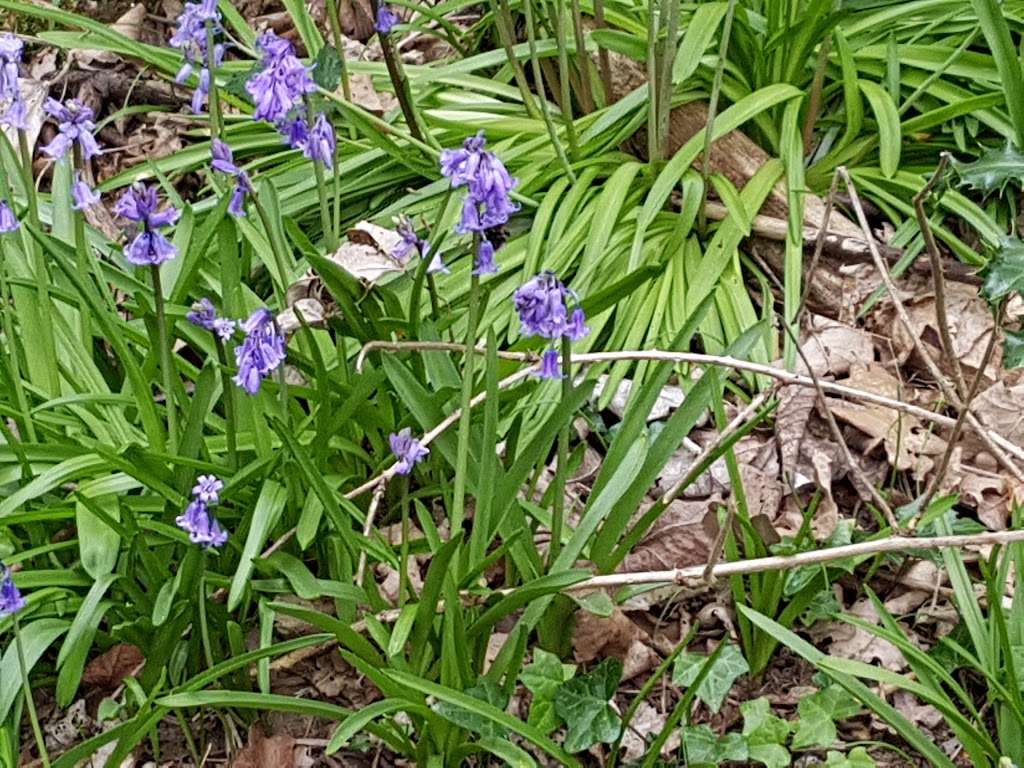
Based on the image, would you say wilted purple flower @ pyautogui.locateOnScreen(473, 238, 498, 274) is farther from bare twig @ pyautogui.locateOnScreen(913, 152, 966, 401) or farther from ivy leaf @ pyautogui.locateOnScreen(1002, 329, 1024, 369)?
ivy leaf @ pyautogui.locateOnScreen(1002, 329, 1024, 369)

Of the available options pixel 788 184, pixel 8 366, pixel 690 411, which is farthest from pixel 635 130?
pixel 8 366

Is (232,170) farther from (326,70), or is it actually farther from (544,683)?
(544,683)

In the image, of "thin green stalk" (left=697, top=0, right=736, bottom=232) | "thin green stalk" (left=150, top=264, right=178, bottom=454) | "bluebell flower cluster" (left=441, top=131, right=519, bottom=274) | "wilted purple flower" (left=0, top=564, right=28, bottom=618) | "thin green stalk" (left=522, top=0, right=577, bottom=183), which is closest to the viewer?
"bluebell flower cluster" (left=441, top=131, right=519, bottom=274)

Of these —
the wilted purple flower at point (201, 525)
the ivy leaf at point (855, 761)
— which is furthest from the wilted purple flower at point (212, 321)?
the ivy leaf at point (855, 761)

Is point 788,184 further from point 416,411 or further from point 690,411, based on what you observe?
point 416,411

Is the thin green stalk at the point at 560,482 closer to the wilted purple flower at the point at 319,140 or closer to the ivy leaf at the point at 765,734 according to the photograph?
the ivy leaf at the point at 765,734

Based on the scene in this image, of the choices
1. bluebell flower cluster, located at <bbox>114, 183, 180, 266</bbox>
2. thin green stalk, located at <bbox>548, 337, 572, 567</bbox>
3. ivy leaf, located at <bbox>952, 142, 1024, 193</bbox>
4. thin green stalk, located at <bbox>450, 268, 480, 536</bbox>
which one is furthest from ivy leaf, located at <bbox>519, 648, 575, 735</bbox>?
ivy leaf, located at <bbox>952, 142, 1024, 193</bbox>

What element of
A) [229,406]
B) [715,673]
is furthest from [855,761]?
[229,406]
